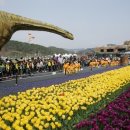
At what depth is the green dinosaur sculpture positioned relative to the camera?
13.1 ft

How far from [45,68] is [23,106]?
97.5 ft

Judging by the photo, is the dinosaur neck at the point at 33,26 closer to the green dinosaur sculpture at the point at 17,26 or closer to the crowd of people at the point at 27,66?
the green dinosaur sculpture at the point at 17,26

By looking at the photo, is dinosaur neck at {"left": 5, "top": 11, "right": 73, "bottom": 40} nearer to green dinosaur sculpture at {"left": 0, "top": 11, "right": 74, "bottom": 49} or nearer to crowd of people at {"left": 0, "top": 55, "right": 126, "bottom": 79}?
green dinosaur sculpture at {"left": 0, "top": 11, "right": 74, "bottom": 49}

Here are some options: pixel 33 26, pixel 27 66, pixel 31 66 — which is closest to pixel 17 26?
pixel 33 26

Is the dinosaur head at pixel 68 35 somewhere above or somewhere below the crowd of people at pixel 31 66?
above

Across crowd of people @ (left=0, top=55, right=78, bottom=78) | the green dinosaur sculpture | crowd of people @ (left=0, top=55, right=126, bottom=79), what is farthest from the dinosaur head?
crowd of people @ (left=0, top=55, right=126, bottom=79)

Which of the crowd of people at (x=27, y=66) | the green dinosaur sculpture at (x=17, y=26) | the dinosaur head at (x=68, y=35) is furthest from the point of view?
the crowd of people at (x=27, y=66)

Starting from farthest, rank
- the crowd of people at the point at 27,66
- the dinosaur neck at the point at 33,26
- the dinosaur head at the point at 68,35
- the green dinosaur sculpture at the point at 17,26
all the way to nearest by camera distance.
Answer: the crowd of people at the point at 27,66
the dinosaur head at the point at 68,35
the dinosaur neck at the point at 33,26
the green dinosaur sculpture at the point at 17,26

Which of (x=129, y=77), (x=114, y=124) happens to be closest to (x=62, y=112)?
(x=114, y=124)

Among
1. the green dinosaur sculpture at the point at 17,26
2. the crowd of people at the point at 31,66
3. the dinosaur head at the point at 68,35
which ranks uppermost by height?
the green dinosaur sculpture at the point at 17,26

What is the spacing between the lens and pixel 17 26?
4.25 metres

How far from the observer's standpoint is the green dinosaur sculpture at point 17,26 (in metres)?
3.99

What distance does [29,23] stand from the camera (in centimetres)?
437

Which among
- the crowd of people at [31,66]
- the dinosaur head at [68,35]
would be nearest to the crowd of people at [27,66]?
the crowd of people at [31,66]
